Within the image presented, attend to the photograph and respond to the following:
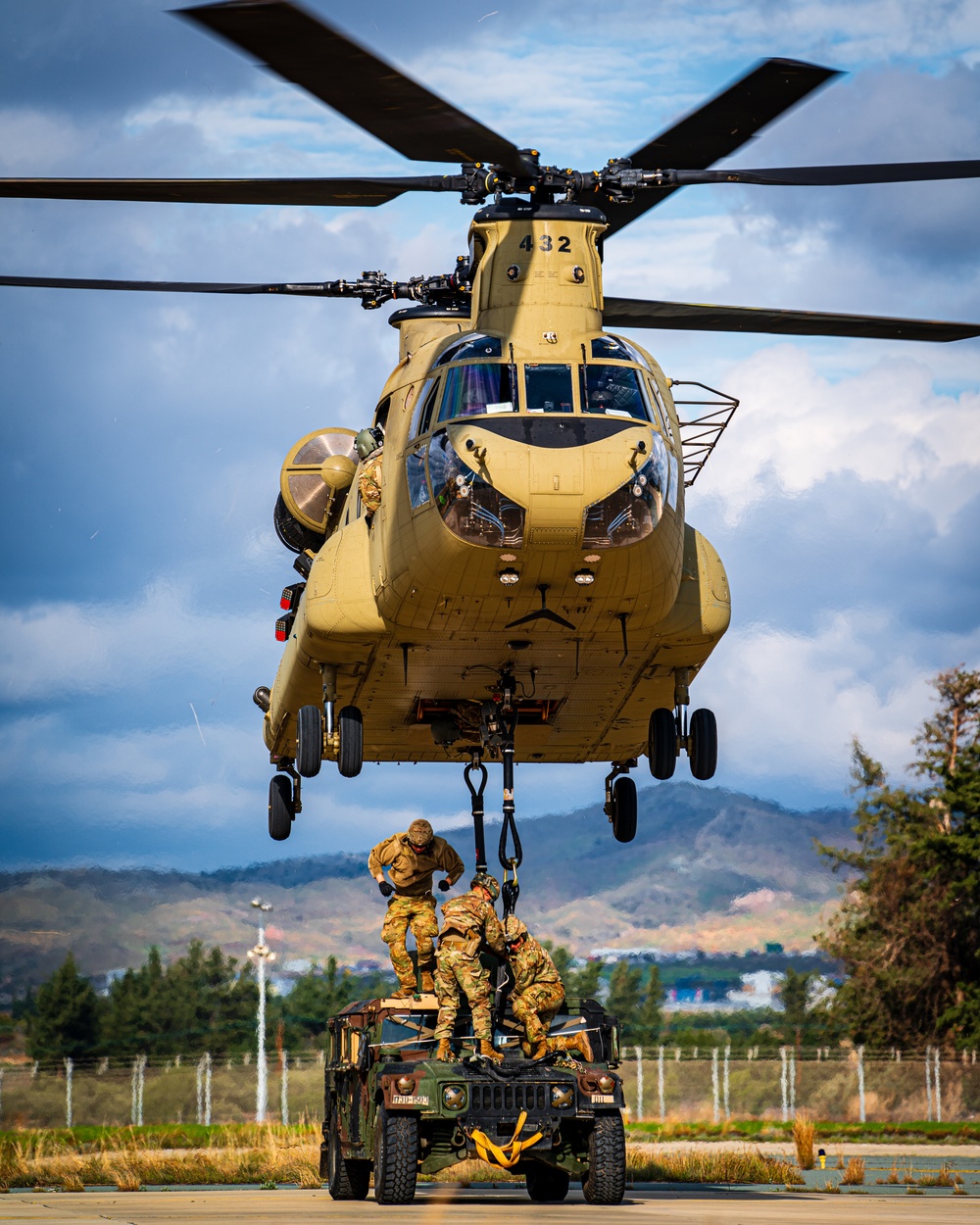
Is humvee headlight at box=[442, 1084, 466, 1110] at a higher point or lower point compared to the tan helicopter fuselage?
lower

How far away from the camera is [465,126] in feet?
42.4

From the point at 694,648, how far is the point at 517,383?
339 cm

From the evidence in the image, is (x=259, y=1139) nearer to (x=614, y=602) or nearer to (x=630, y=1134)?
→ (x=630, y=1134)

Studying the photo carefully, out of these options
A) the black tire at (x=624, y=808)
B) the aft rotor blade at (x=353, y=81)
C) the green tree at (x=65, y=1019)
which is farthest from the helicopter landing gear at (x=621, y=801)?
the green tree at (x=65, y=1019)

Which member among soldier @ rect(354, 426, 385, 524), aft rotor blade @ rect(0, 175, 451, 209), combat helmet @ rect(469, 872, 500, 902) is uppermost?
aft rotor blade @ rect(0, 175, 451, 209)

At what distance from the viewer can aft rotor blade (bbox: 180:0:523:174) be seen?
1021cm

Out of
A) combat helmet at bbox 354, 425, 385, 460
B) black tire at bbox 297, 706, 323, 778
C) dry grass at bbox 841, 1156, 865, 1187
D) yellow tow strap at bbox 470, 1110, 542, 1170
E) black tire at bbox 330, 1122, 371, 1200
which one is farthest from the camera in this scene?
dry grass at bbox 841, 1156, 865, 1187

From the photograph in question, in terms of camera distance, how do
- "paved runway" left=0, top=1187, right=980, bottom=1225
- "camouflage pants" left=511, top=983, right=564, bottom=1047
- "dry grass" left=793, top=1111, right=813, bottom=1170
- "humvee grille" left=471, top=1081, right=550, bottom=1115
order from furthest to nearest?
"dry grass" left=793, top=1111, right=813, bottom=1170
"camouflage pants" left=511, top=983, right=564, bottom=1047
"humvee grille" left=471, top=1081, right=550, bottom=1115
"paved runway" left=0, top=1187, right=980, bottom=1225

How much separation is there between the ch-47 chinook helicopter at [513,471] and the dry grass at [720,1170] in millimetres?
4474

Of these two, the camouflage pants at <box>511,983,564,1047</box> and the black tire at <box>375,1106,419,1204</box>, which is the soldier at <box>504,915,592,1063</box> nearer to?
the camouflage pants at <box>511,983,564,1047</box>

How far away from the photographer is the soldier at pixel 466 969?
545 inches

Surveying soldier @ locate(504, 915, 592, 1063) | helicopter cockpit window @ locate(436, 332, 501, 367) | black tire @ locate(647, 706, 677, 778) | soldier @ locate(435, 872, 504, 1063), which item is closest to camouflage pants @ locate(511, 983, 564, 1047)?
soldier @ locate(504, 915, 592, 1063)

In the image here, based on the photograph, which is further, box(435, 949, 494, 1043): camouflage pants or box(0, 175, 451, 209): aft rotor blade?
box(0, 175, 451, 209): aft rotor blade

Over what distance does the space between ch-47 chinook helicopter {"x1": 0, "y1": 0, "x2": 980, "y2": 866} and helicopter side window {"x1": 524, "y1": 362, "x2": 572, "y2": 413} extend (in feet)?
0.06
